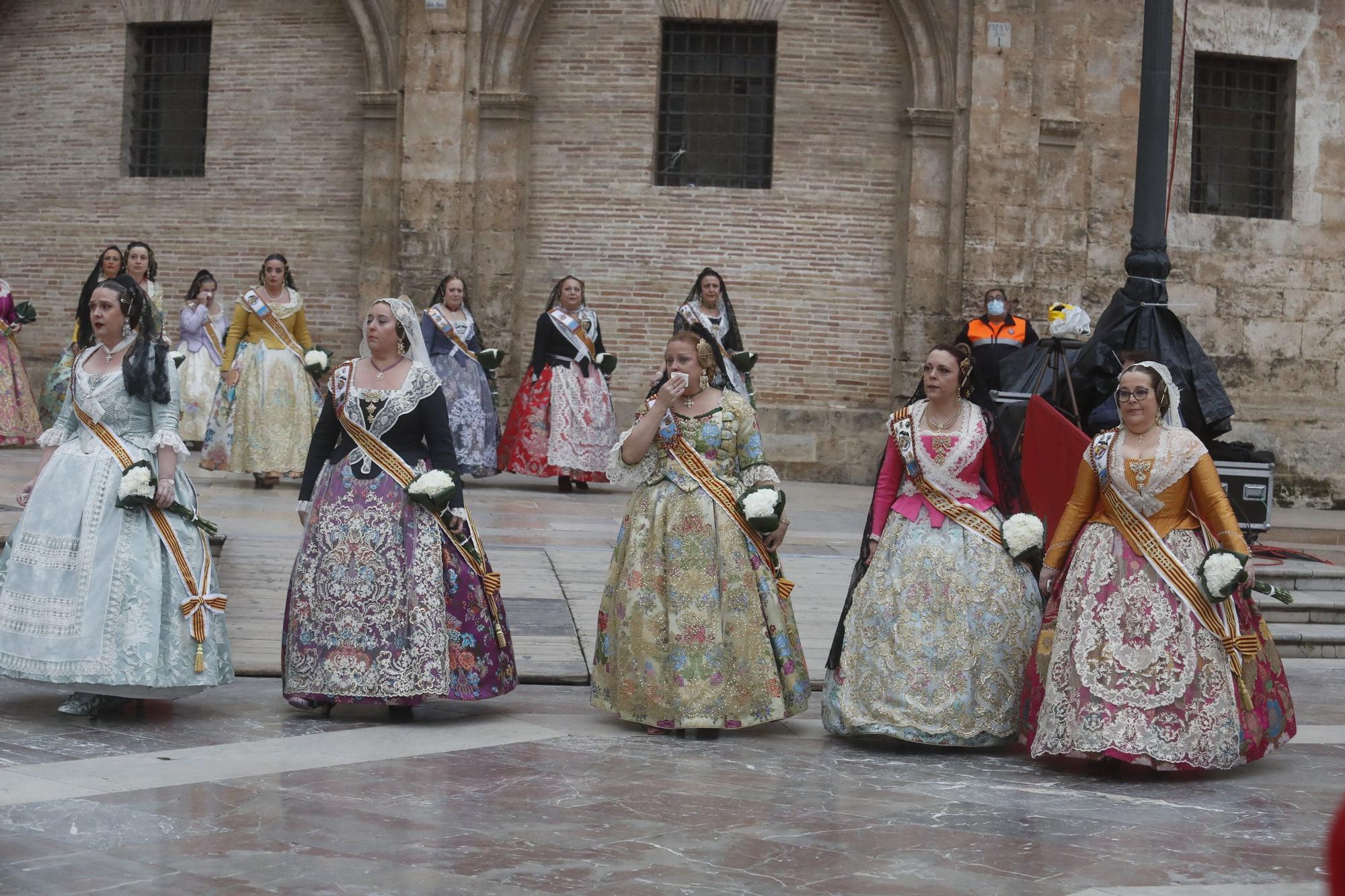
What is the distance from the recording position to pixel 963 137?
17.0 meters

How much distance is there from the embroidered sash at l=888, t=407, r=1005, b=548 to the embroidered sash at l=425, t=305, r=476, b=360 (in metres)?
7.32

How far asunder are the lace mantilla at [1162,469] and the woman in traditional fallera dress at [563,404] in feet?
26.6

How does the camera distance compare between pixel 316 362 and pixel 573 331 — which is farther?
pixel 573 331

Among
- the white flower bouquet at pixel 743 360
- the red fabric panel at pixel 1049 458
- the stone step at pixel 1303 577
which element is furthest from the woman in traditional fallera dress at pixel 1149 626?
the white flower bouquet at pixel 743 360

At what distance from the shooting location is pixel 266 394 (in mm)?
13453

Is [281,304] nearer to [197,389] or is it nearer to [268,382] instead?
[268,382]

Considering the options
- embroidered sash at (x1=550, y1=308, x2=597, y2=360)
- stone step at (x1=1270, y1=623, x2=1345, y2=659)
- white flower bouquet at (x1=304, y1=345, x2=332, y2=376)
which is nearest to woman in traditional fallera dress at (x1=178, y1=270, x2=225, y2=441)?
embroidered sash at (x1=550, y1=308, x2=597, y2=360)

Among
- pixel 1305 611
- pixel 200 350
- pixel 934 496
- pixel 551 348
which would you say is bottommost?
pixel 1305 611

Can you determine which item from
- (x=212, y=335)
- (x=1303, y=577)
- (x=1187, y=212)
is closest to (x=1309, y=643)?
(x=1303, y=577)

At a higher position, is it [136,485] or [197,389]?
[197,389]

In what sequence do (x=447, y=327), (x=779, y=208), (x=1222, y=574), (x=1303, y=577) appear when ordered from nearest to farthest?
(x=1222, y=574)
(x=1303, y=577)
(x=447, y=327)
(x=779, y=208)

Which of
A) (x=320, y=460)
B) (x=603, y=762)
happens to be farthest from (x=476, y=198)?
(x=603, y=762)

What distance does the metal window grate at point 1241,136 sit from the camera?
59.4ft

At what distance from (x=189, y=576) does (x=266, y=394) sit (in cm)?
638
